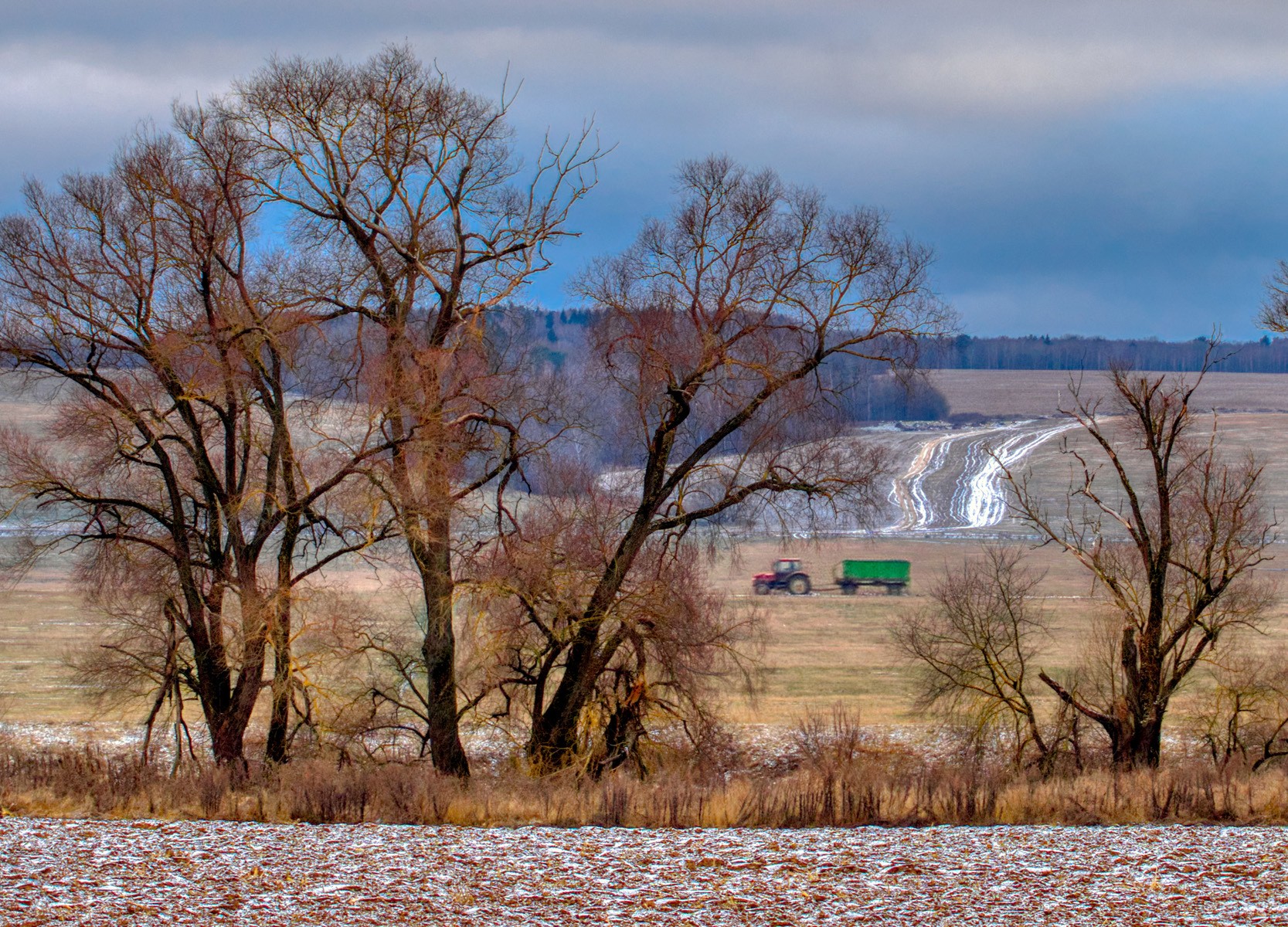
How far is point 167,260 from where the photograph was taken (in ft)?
67.2

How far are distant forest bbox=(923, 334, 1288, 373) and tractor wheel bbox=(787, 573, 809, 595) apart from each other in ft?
332

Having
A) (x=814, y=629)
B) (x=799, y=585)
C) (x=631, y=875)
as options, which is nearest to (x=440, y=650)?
(x=631, y=875)

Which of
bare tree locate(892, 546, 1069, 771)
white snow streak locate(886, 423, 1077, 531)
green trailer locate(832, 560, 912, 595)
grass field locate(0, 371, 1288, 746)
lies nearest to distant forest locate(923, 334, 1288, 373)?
white snow streak locate(886, 423, 1077, 531)

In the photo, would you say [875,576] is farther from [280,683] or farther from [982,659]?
[280,683]

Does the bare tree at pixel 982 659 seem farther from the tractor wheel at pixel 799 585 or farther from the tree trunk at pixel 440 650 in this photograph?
the tractor wheel at pixel 799 585

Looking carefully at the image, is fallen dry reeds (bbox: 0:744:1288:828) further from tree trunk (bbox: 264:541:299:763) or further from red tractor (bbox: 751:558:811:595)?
red tractor (bbox: 751:558:811:595)

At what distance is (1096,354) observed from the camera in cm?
17512

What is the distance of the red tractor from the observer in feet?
216

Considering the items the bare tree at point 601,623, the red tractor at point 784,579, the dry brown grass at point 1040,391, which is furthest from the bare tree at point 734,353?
the dry brown grass at point 1040,391

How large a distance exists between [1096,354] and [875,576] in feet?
400

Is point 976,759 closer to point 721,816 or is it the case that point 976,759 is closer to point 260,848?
point 721,816

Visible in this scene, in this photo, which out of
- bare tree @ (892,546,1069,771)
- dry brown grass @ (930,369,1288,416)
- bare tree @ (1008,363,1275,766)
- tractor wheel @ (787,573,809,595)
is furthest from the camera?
dry brown grass @ (930,369,1288,416)

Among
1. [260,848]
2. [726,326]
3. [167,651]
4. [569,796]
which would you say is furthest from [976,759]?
[260,848]

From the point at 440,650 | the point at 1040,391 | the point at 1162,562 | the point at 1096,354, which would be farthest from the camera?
the point at 1096,354
